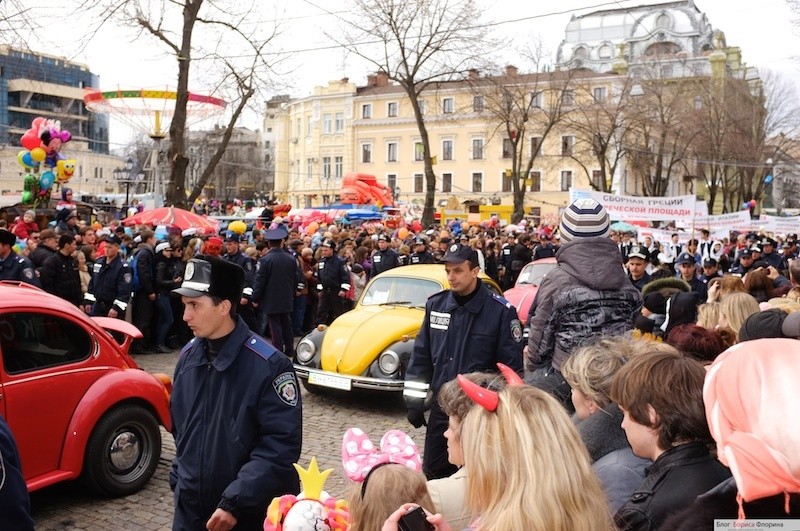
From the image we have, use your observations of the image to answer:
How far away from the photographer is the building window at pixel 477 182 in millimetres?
68812

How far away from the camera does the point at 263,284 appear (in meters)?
11.0

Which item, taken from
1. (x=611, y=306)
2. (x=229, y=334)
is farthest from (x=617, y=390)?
(x=611, y=306)

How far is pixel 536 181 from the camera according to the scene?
6681 cm

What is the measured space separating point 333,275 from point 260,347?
10.0 metres

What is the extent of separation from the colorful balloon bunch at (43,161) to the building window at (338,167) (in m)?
A: 48.6

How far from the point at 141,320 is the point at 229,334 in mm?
9038

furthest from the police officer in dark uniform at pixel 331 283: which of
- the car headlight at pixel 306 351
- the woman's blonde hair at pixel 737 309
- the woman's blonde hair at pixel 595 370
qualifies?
the woman's blonde hair at pixel 595 370

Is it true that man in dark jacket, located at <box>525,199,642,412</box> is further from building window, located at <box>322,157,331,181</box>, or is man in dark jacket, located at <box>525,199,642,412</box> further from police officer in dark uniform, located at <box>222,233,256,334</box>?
building window, located at <box>322,157,331,181</box>

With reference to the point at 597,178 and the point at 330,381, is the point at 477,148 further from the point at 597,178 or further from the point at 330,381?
the point at 330,381

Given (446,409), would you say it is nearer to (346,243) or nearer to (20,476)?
(20,476)

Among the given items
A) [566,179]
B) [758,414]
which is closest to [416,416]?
[758,414]

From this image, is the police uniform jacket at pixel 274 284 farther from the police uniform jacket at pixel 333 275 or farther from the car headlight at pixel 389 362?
the car headlight at pixel 389 362

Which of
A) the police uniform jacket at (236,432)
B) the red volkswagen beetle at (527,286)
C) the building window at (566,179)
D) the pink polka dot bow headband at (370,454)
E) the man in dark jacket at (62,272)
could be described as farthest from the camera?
the building window at (566,179)

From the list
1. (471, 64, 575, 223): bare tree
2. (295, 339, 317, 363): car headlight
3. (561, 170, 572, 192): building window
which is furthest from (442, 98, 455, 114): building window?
(295, 339, 317, 363): car headlight
